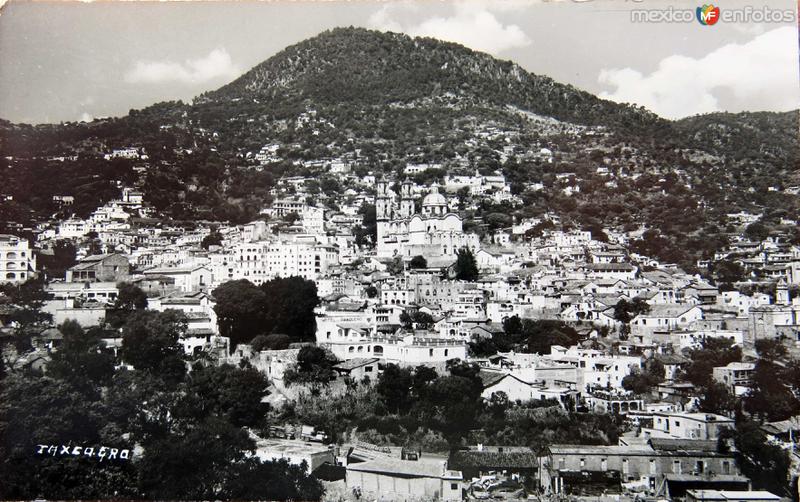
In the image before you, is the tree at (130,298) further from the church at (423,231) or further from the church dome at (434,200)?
the church dome at (434,200)

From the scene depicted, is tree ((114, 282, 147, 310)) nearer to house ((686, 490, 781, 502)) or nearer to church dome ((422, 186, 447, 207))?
house ((686, 490, 781, 502))

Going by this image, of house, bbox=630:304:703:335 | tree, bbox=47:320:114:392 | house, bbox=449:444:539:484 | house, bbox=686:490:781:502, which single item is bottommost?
house, bbox=686:490:781:502

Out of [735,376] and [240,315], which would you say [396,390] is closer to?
[240,315]

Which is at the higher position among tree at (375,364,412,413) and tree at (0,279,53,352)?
tree at (0,279,53,352)

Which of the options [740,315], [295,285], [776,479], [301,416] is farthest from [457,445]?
[740,315]

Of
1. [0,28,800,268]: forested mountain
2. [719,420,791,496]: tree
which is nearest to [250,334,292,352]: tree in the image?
[719,420,791,496]: tree

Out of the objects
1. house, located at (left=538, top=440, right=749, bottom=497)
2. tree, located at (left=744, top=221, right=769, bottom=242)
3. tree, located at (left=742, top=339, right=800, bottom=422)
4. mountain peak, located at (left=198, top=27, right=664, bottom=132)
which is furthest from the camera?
mountain peak, located at (left=198, top=27, right=664, bottom=132)
